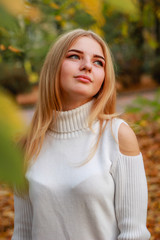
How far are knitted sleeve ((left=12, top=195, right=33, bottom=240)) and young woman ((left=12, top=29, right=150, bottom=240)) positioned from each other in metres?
0.04

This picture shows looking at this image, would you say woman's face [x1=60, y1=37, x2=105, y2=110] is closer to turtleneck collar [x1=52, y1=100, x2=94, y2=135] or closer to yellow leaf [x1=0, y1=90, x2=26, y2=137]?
turtleneck collar [x1=52, y1=100, x2=94, y2=135]

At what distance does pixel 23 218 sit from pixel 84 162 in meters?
0.52

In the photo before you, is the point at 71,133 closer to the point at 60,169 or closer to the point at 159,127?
the point at 60,169

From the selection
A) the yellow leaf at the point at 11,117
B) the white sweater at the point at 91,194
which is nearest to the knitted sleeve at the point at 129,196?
the white sweater at the point at 91,194

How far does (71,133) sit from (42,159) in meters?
0.21

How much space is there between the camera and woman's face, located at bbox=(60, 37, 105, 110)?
1.38 m

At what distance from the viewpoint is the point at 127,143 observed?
4.68 feet

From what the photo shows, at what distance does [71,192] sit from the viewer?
4.54 ft

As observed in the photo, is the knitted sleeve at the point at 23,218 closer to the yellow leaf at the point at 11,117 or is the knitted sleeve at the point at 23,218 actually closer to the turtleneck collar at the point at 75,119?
the turtleneck collar at the point at 75,119

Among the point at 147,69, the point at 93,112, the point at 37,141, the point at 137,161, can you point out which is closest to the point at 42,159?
the point at 37,141

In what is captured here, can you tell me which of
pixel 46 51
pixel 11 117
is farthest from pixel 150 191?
pixel 11 117

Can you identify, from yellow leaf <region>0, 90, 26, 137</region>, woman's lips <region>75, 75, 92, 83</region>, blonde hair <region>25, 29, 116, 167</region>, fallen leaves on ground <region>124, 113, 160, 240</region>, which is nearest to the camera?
yellow leaf <region>0, 90, 26, 137</region>

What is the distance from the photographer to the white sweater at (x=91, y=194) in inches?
54.0

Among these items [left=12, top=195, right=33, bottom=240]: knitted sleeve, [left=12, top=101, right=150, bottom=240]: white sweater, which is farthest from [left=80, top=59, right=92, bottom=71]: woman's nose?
[left=12, top=195, right=33, bottom=240]: knitted sleeve
